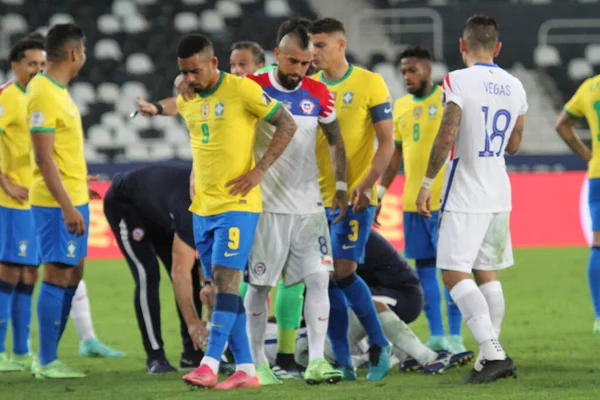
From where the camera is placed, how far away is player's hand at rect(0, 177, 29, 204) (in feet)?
25.8

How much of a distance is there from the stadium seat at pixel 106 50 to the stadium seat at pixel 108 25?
0.31 m

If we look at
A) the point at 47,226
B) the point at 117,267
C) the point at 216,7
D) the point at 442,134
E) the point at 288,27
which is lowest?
the point at 117,267

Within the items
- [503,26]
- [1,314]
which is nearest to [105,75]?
[503,26]

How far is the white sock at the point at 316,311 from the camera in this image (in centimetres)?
665

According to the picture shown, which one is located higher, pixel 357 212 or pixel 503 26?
pixel 503 26

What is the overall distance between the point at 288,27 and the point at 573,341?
338 cm

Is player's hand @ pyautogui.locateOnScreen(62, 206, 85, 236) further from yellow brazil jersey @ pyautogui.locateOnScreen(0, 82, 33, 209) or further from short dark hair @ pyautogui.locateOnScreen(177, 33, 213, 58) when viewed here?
yellow brazil jersey @ pyautogui.locateOnScreen(0, 82, 33, 209)

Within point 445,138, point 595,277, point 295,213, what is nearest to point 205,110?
point 295,213

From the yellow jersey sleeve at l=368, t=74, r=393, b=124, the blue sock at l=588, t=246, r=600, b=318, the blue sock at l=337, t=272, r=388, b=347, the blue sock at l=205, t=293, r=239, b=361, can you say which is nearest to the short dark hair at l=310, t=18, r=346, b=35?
the yellow jersey sleeve at l=368, t=74, r=393, b=124

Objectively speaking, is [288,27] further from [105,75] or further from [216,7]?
[216,7]

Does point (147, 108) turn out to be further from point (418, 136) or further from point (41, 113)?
point (418, 136)

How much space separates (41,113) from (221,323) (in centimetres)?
172

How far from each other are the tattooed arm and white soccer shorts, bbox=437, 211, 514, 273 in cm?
31

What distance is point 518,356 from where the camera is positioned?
25.6 feet
